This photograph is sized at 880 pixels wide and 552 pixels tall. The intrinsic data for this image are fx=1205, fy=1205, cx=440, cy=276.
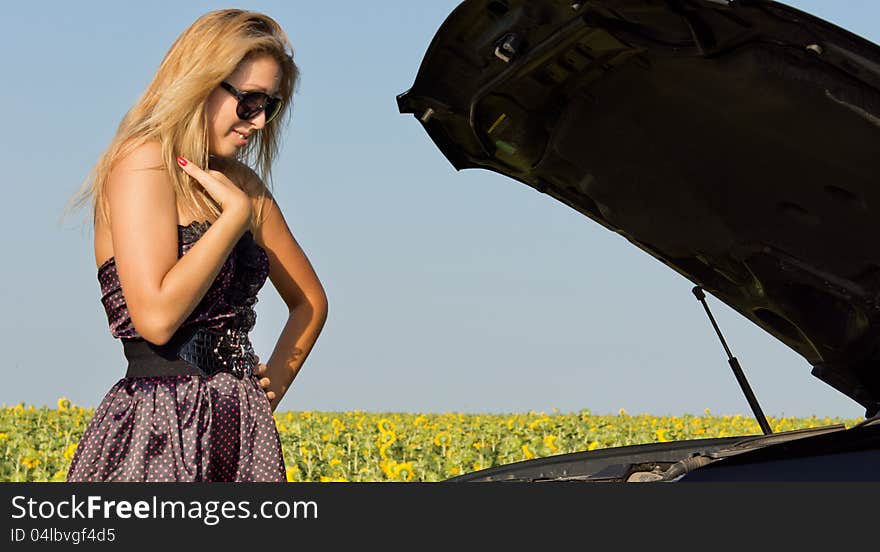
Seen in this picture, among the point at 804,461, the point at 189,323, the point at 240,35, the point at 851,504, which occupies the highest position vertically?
the point at 240,35

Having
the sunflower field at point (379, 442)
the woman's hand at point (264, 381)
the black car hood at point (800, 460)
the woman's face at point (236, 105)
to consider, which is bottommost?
Answer: the black car hood at point (800, 460)

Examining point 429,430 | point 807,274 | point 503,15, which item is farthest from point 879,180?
point 429,430

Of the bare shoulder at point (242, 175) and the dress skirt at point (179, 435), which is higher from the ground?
the bare shoulder at point (242, 175)

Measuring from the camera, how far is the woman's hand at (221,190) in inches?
101

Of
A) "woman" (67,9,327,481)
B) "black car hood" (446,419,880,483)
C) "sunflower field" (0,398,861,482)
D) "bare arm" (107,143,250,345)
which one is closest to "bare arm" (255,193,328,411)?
"woman" (67,9,327,481)

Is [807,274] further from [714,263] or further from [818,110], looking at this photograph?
[818,110]

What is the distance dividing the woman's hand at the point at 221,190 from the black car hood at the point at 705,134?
2.05 feet

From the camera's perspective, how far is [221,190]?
2.58m

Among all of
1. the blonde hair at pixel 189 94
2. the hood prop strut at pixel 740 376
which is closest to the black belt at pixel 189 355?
the blonde hair at pixel 189 94

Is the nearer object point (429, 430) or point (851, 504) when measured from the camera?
point (851, 504)

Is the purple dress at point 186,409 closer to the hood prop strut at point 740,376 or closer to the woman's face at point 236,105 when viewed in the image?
the woman's face at point 236,105

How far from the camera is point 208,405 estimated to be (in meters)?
2.59

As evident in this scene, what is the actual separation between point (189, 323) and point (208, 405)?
0.18 metres

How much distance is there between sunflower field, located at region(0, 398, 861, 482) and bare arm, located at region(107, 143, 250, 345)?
469cm
